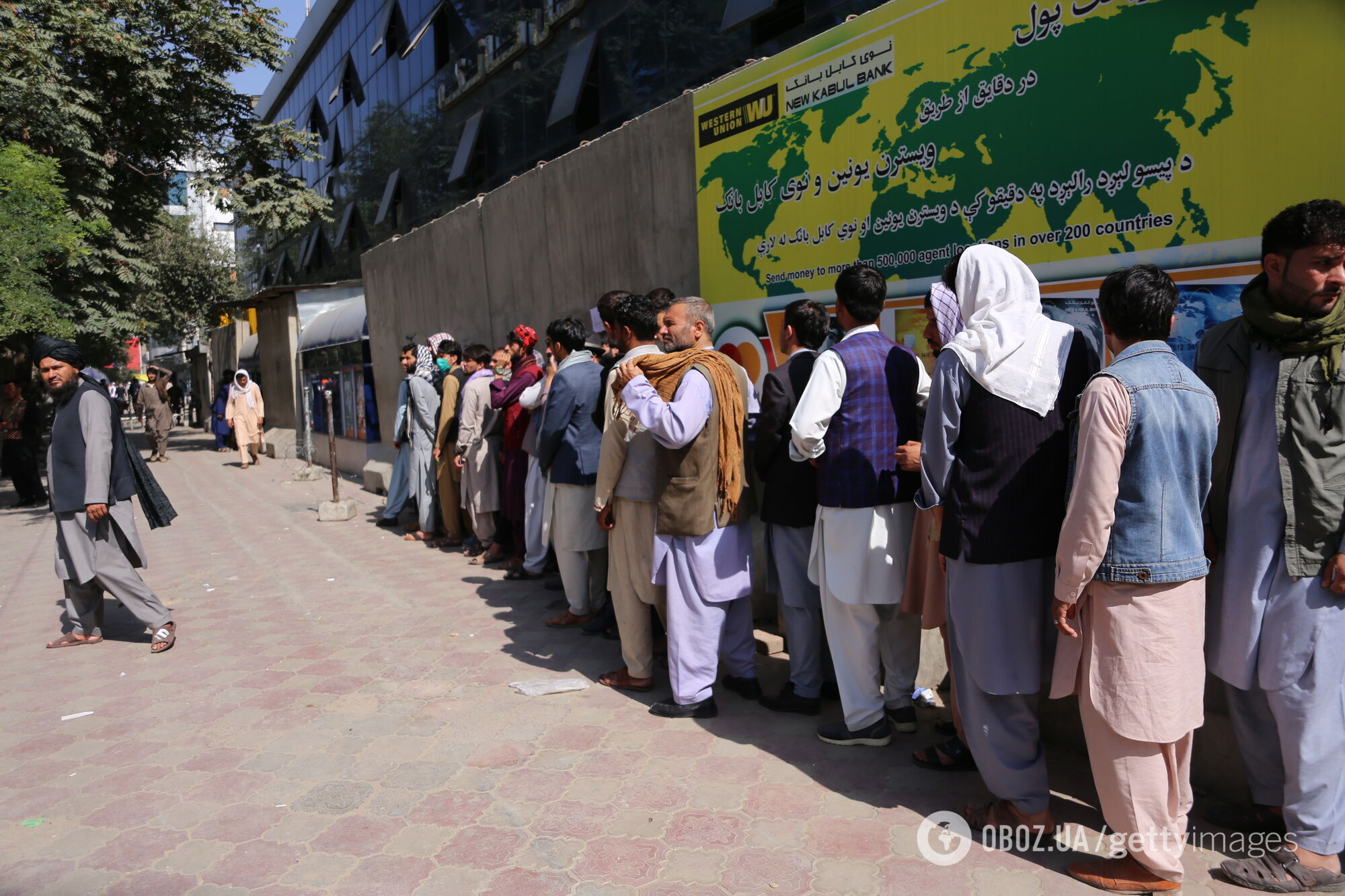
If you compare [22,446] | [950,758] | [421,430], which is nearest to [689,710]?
[950,758]

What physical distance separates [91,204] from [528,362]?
13172 mm

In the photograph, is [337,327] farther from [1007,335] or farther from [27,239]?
[1007,335]

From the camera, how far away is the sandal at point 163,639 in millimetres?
5406

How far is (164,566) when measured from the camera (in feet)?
26.6

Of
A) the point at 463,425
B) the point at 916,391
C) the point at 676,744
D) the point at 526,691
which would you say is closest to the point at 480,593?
the point at 463,425

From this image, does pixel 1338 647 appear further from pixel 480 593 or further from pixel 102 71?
pixel 102 71

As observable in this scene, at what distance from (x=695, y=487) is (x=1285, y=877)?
2378mm

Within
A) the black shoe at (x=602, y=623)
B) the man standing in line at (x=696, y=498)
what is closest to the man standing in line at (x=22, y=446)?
the black shoe at (x=602, y=623)

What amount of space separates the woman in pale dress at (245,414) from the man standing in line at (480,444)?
11.9m

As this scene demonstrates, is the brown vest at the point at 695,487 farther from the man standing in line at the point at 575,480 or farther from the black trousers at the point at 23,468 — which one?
the black trousers at the point at 23,468

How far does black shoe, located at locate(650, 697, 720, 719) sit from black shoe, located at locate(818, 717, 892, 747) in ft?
1.80

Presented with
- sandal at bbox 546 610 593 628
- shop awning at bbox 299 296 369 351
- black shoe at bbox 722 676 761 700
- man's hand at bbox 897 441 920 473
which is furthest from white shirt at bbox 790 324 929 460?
shop awning at bbox 299 296 369 351

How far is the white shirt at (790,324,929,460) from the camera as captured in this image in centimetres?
347

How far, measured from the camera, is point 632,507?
4258mm
